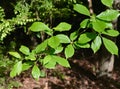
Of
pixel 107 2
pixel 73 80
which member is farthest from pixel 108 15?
pixel 73 80

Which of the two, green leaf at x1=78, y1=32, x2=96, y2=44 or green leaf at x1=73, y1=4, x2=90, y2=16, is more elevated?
green leaf at x1=73, y1=4, x2=90, y2=16

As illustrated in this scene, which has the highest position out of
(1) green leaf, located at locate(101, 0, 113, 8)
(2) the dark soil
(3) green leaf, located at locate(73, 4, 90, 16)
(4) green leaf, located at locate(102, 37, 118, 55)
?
(1) green leaf, located at locate(101, 0, 113, 8)

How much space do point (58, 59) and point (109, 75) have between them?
20.9 ft

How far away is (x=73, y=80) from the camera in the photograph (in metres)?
6.95

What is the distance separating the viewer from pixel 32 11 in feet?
13.2

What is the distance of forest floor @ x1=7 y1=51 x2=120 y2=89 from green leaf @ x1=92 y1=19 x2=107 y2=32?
5.02m

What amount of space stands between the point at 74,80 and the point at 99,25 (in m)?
5.84

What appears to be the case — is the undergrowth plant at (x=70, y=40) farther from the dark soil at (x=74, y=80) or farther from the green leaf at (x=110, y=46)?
the dark soil at (x=74, y=80)

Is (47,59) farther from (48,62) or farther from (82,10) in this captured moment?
(82,10)

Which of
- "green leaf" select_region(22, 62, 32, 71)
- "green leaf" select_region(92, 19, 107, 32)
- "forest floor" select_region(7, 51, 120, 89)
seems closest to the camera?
"green leaf" select_region(92, 19, 107, 32)

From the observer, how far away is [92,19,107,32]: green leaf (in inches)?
46.8

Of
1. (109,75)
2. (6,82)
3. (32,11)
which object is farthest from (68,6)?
(109,75)

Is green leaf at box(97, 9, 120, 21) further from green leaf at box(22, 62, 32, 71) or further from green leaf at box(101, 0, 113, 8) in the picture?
green leaf at box(22, 62, 32, 71)

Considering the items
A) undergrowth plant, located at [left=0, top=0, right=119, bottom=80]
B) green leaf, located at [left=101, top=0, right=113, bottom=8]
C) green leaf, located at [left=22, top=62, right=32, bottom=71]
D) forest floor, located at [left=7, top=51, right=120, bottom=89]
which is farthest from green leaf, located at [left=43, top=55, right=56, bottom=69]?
forest floor, located at [left=7, top=51, right=120, bottom=89]
